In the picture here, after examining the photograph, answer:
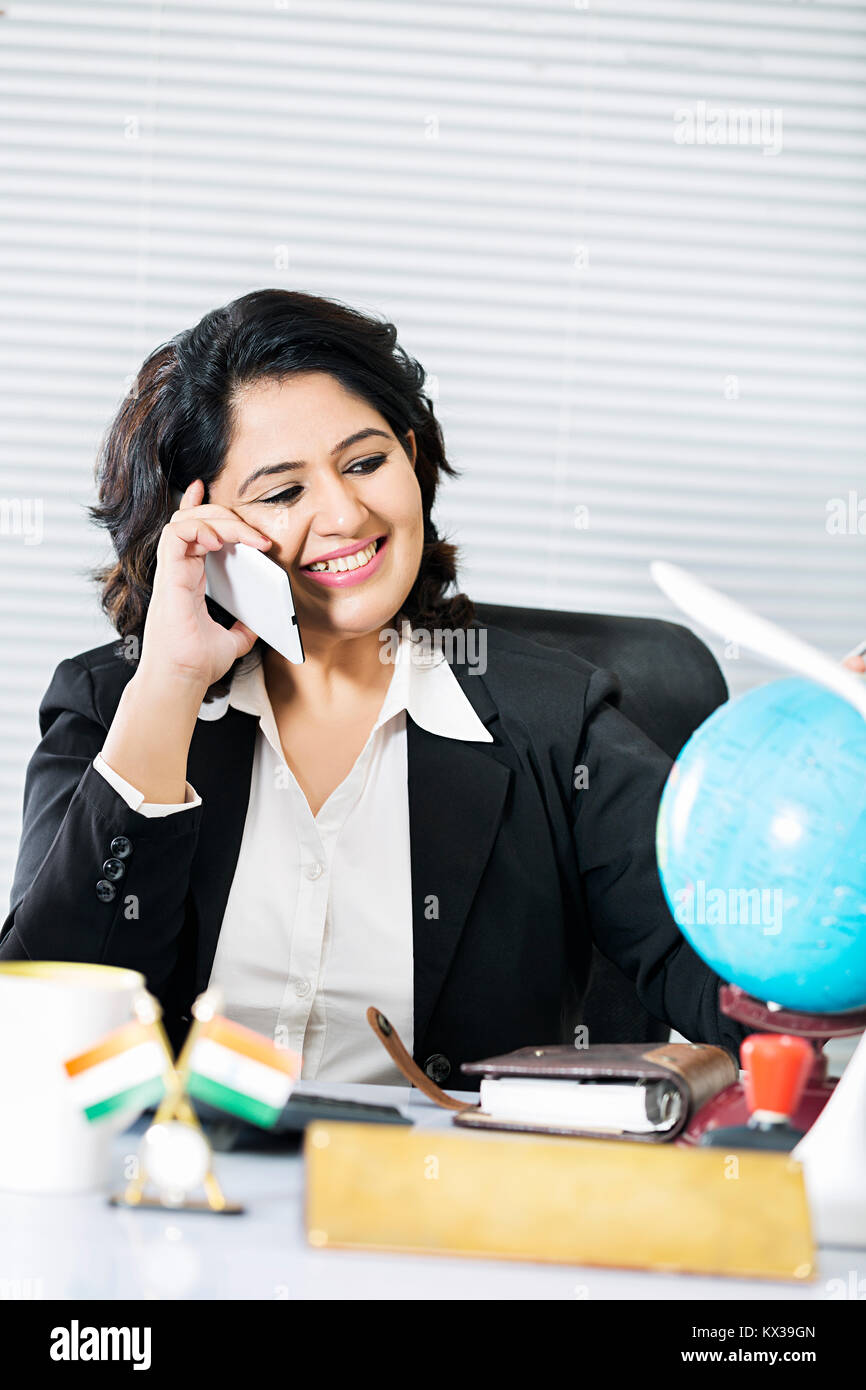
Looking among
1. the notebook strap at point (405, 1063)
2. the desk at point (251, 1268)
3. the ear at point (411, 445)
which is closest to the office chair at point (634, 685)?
the ear at point (411, 445)

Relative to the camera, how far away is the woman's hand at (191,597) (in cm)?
153

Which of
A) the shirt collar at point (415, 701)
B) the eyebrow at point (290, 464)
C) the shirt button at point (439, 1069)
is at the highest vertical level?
the eyebrow at point (290, 464)

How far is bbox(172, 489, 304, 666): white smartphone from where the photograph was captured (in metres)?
1.56

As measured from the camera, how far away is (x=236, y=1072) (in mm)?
816

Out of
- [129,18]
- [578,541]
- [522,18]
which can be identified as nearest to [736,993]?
[578,541]

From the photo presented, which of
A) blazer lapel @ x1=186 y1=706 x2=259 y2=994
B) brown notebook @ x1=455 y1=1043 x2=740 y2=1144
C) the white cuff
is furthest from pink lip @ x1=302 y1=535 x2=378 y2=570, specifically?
brown notebook @ x1=455 y1=1043 x2=740 y2=1144

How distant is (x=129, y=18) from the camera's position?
8.13ft

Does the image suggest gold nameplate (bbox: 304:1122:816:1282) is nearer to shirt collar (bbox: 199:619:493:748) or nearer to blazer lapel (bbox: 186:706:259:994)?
blazer lapel (bbox: 186:706:259:994)

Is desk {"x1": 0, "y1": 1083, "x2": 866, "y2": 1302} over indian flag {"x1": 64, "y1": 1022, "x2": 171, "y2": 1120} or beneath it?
beneath

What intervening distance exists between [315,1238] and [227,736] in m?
0.99

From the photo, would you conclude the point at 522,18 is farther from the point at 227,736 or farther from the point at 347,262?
the point at 227,736

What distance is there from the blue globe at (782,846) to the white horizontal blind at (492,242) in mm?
1642

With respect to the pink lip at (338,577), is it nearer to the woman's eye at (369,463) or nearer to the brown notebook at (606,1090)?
the woman's eye at (369,463)

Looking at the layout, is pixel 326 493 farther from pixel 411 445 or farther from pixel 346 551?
pixel 411 445
